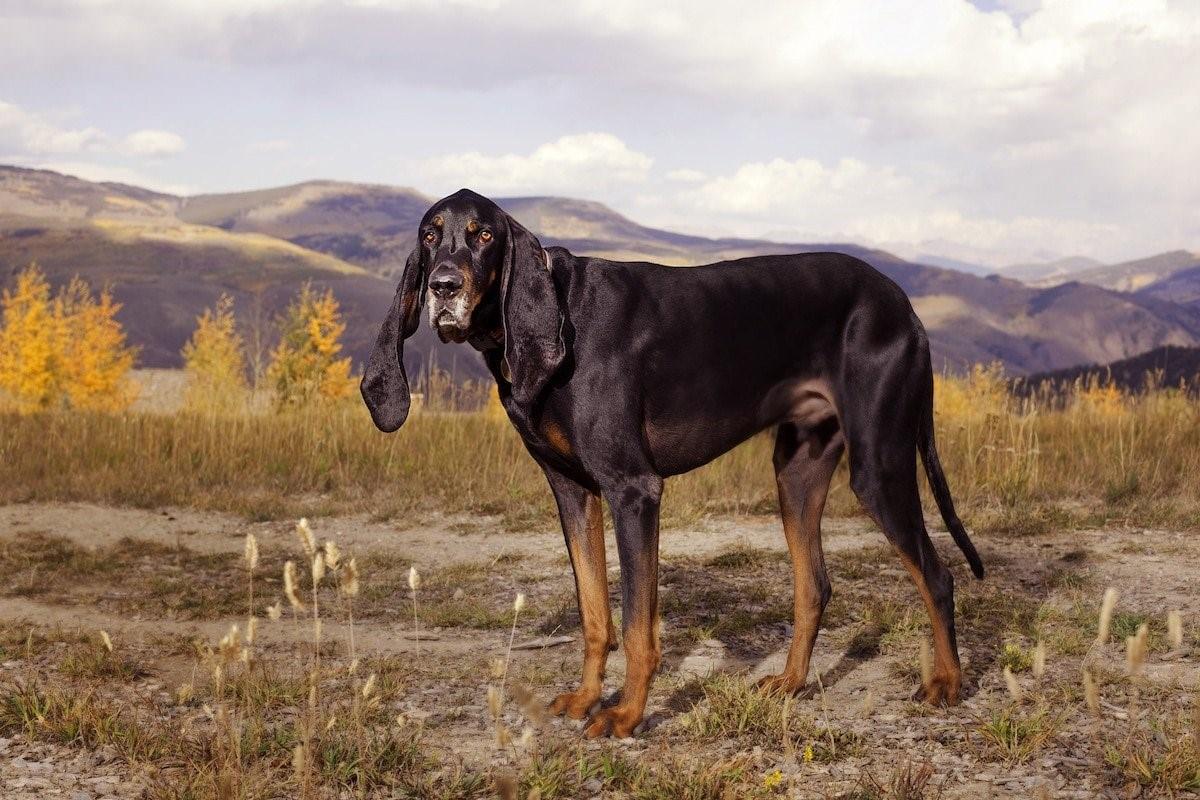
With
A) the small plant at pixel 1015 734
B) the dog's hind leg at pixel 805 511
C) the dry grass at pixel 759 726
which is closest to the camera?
the small plant at pixel 1015 734

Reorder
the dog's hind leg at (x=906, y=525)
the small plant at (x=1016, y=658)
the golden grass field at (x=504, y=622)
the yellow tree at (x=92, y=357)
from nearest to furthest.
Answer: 1. the golden grass field at (x=504, y=622)
2. the dog's hind leg at (x=906, y=525)
3. the small plant at (x=1016, y=658)
4. the yellow tree at (x=92, y=357)

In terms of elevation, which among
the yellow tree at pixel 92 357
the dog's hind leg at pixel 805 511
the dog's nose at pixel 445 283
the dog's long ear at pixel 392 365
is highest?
the dog's nose at pixel 445 283

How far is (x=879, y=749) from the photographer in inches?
147

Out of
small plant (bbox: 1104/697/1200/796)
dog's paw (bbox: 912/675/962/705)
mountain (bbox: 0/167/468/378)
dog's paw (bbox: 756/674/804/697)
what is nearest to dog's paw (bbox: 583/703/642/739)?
dog's paw (bbox: 756/674/804/697)

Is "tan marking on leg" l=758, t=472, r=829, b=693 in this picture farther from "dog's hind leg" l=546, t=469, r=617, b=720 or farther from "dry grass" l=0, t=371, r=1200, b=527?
"dry grass" l=0, t=371, r=1200, b=527

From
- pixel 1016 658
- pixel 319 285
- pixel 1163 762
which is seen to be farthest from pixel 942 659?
pixel 319 285

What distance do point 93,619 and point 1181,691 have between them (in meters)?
5.22

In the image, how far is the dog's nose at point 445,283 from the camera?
11.8 ft

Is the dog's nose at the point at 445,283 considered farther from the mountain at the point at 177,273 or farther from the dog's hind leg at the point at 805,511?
the mountain at the point at 177,273

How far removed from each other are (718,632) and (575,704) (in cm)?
149

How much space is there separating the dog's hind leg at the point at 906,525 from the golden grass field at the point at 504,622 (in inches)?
6.3

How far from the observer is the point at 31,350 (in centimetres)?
2598

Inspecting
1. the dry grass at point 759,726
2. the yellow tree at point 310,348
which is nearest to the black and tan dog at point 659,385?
the dry grass at point 759,726

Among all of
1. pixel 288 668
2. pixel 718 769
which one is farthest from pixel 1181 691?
pixel 288 668
